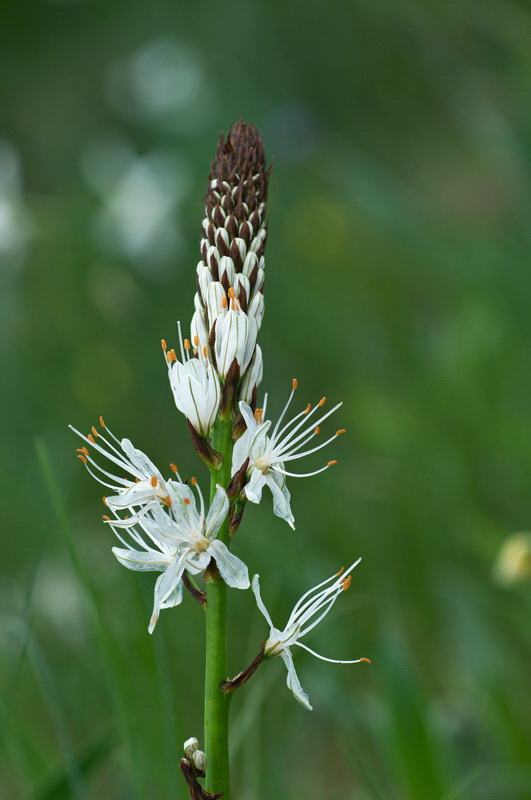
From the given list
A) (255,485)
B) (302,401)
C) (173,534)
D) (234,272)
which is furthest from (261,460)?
(302,401)

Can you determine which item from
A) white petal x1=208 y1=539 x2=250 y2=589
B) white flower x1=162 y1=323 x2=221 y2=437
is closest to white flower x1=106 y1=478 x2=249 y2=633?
white petal x1=208 y1=539 x2=250 y2=589

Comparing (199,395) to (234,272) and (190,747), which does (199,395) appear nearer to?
(234,272)

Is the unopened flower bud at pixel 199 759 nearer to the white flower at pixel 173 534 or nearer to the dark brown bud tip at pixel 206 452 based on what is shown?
the white flower at pixel 173 534

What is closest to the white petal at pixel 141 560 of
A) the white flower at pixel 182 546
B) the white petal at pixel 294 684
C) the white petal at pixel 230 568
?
the white flower at pixel 182 546

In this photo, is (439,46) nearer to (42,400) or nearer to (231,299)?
(42,400)

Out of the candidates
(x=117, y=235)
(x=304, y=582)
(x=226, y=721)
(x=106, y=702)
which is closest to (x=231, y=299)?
(x=226, y=721)

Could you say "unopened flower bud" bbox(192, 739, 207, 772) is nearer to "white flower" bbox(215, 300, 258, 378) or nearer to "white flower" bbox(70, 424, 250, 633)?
"white flower" bbox(70, 424, 250, 633)
